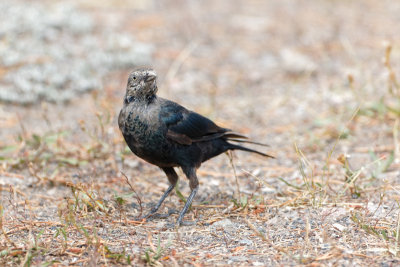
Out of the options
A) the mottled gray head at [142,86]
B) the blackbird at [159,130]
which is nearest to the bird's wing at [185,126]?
the blackbird at [159,130]

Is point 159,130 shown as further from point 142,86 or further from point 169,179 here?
point 169,179

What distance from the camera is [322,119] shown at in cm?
614

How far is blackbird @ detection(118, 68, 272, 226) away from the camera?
3885 mm

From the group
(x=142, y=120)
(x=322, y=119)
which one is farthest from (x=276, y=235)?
(x=322, y=119)

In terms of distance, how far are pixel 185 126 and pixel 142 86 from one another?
44cm

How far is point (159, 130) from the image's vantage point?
3.92 metres

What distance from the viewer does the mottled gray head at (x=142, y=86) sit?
13.1ft

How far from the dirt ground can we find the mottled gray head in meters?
0.61

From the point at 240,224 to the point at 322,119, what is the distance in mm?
2753

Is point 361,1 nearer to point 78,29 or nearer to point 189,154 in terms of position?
point 78,29

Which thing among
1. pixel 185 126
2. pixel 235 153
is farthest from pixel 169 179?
pixel 235 153

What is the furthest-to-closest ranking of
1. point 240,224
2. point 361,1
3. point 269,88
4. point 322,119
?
point 361,1 < point 269,88 < point 322,119 < point 240,224

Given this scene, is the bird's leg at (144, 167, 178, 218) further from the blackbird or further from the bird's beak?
the bird's beak

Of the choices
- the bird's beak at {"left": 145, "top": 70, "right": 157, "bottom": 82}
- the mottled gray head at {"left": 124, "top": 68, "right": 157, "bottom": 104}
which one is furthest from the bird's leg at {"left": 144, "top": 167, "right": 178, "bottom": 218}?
the bird's beak at {"left": 145, "top": 70, "right": 157, "bottom": 82}
